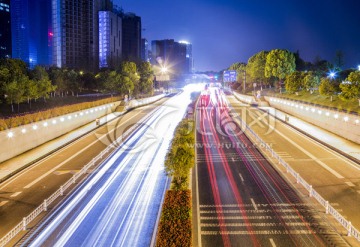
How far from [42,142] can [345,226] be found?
3115 centimetres

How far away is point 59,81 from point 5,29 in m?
97.9

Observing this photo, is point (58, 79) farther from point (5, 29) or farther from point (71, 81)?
point (5, 29)

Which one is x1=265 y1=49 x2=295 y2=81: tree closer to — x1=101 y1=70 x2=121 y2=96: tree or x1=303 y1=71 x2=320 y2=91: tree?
x1=303 y1=71 x2=320 y2=91: tree

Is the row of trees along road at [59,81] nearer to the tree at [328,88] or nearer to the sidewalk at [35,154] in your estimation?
the sidewalk at [35,154]

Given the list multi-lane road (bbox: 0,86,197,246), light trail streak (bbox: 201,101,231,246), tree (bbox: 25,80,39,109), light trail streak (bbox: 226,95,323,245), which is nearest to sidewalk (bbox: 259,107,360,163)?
light trail streak (bbox: 226,95,323,245)

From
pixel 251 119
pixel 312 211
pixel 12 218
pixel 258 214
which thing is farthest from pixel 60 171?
pixel 251 119

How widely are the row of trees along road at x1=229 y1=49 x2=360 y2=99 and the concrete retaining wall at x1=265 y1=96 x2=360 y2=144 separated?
364 centimetres

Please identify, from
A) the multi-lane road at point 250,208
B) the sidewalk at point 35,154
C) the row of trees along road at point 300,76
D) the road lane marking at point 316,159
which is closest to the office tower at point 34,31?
the row of trees along road at point 300,76

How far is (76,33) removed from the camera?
6240 inches

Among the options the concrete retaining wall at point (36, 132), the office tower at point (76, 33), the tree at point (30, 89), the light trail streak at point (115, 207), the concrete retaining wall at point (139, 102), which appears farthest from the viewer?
the office tower at point (76, 33)

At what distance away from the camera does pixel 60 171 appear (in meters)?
28.1

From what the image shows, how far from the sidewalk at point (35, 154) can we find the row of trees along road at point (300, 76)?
3352cm

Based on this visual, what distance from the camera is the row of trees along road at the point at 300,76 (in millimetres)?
45531

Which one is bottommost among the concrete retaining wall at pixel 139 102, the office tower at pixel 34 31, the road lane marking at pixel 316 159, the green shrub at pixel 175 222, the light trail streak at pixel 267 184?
the light trail streak at pixel 267 184
